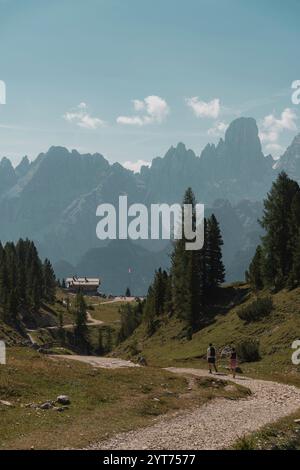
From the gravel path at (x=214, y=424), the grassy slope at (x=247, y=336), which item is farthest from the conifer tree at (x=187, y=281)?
the gravel path at (x=214, y=424)

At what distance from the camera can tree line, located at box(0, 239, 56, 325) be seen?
416 feet

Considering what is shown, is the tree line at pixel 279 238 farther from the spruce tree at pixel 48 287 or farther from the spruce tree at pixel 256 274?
the spruce tree at pixel 48 287

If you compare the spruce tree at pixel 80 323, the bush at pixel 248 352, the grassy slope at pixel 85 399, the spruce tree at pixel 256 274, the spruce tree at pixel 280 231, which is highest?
the spruce tree at pixel 280 231

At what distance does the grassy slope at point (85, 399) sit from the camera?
22.3m

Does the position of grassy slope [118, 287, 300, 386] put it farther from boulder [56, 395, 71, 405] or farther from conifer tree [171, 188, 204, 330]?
boulder [56, 395, 71, 405]

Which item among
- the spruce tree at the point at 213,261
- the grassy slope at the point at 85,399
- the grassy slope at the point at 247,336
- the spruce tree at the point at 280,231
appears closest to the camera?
the grassy slope at the point at 85,399

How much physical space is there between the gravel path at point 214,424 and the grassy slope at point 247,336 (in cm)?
977

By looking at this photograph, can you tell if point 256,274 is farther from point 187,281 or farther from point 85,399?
point 85,399

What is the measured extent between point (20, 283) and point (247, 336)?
95839 millimetres

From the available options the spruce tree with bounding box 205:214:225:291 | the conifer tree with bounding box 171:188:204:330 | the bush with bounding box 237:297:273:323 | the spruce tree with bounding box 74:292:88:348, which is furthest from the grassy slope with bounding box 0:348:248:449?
the spruce tree with bounding box 74:292:88:348

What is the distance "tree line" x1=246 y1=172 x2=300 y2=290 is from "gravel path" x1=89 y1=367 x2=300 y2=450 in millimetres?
44459
